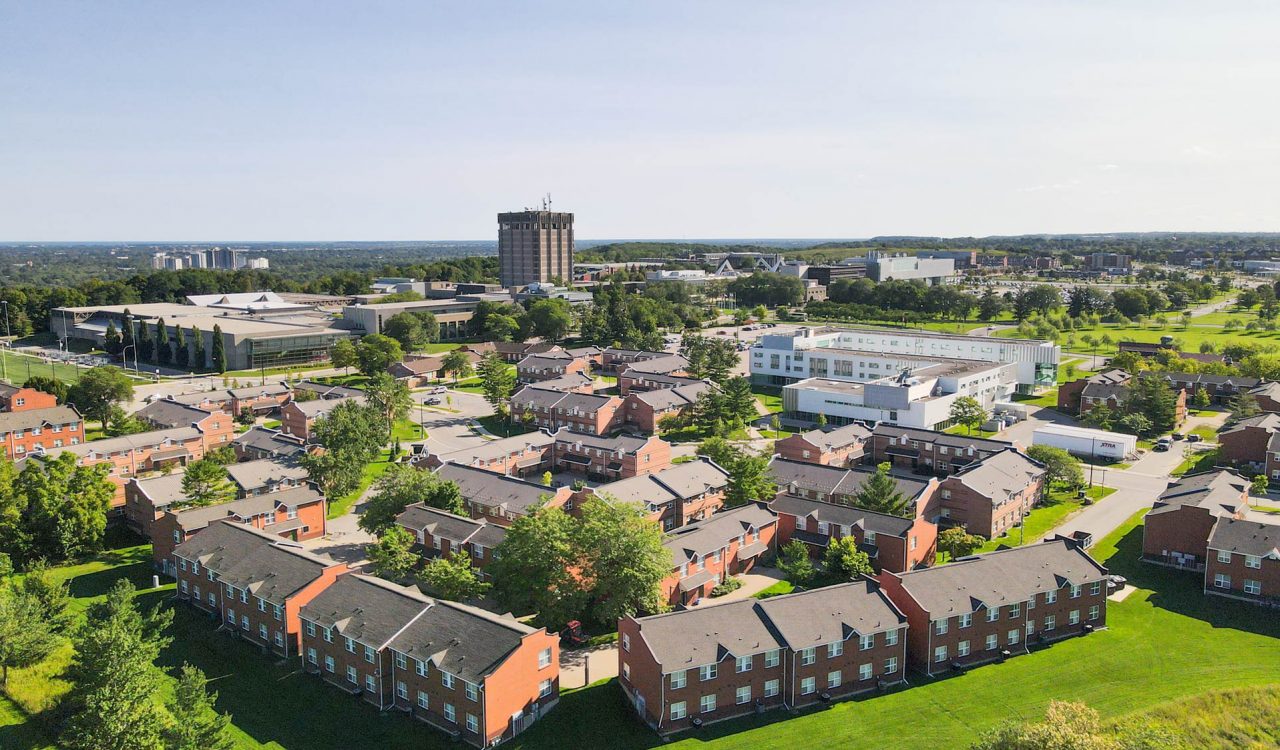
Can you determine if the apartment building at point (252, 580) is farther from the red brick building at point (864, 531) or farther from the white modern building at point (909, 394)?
the white modern building at point (909, 394)

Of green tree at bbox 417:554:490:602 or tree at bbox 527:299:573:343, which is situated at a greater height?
tree at bbox 527:299:573:343

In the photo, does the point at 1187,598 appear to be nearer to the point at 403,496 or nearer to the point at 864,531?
the point at 864,531

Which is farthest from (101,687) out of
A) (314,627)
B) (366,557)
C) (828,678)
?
(828,678)

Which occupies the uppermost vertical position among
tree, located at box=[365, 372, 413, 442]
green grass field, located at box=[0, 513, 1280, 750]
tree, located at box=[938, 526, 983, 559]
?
tree, located at box=[365, 372, 413, 442]

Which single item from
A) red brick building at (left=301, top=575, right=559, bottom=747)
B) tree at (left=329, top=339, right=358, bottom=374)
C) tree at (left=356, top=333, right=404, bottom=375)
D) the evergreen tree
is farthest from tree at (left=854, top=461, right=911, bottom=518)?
the evergreen tree

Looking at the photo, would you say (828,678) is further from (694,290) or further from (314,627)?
(694,290)

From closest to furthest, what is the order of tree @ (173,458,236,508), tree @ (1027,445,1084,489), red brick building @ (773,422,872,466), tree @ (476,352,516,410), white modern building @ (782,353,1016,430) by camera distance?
tree @ (173,458,236,508) < tree @ (1027,445,1084,489) < red brick building @ (773,422,872,466) < white modern building @ (782,353,1016,430) < tree @ (476,352,516,410)

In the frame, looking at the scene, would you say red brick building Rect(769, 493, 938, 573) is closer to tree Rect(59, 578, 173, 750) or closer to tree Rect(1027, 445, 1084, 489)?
tree Rect(1027, 445, 1084, 489)

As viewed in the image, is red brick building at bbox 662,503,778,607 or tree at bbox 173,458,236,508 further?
tree at bbox 173,458,236,508
